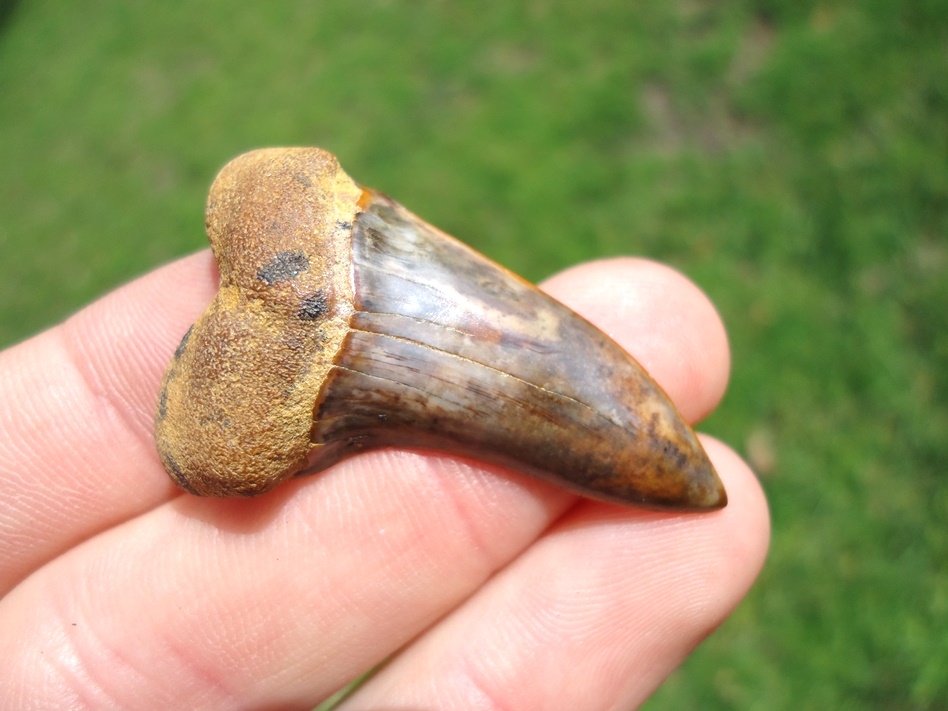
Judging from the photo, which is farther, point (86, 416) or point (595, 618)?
→ point (86, 416)

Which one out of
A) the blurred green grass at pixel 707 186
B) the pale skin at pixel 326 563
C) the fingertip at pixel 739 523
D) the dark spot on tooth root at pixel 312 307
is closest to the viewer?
the dark spot on tooth root at pixel 312 307

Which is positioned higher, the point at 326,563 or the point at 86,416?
the point at 86,416

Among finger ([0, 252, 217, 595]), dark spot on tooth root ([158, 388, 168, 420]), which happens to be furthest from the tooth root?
finger ([0, 252, 217, 595])

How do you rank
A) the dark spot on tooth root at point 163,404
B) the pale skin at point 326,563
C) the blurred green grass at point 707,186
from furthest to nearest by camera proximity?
the blurred green grass at point 707,186
the pale skin at point 326,563
the dark spot on tooth root at point 163,404

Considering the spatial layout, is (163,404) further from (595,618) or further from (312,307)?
(595,618)

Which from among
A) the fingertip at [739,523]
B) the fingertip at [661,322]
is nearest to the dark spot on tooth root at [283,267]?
the fingertip at [661,322]

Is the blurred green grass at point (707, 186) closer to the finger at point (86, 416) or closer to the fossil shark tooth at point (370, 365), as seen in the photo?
the fossil shark tooth at point (370, 365)

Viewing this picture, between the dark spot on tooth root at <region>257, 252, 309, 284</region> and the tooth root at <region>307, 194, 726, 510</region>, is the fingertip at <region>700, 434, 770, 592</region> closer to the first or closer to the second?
the tooth root at <region>307, 194, 726, 510</region>

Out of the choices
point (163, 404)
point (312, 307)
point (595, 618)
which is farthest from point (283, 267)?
point (595, 618)
